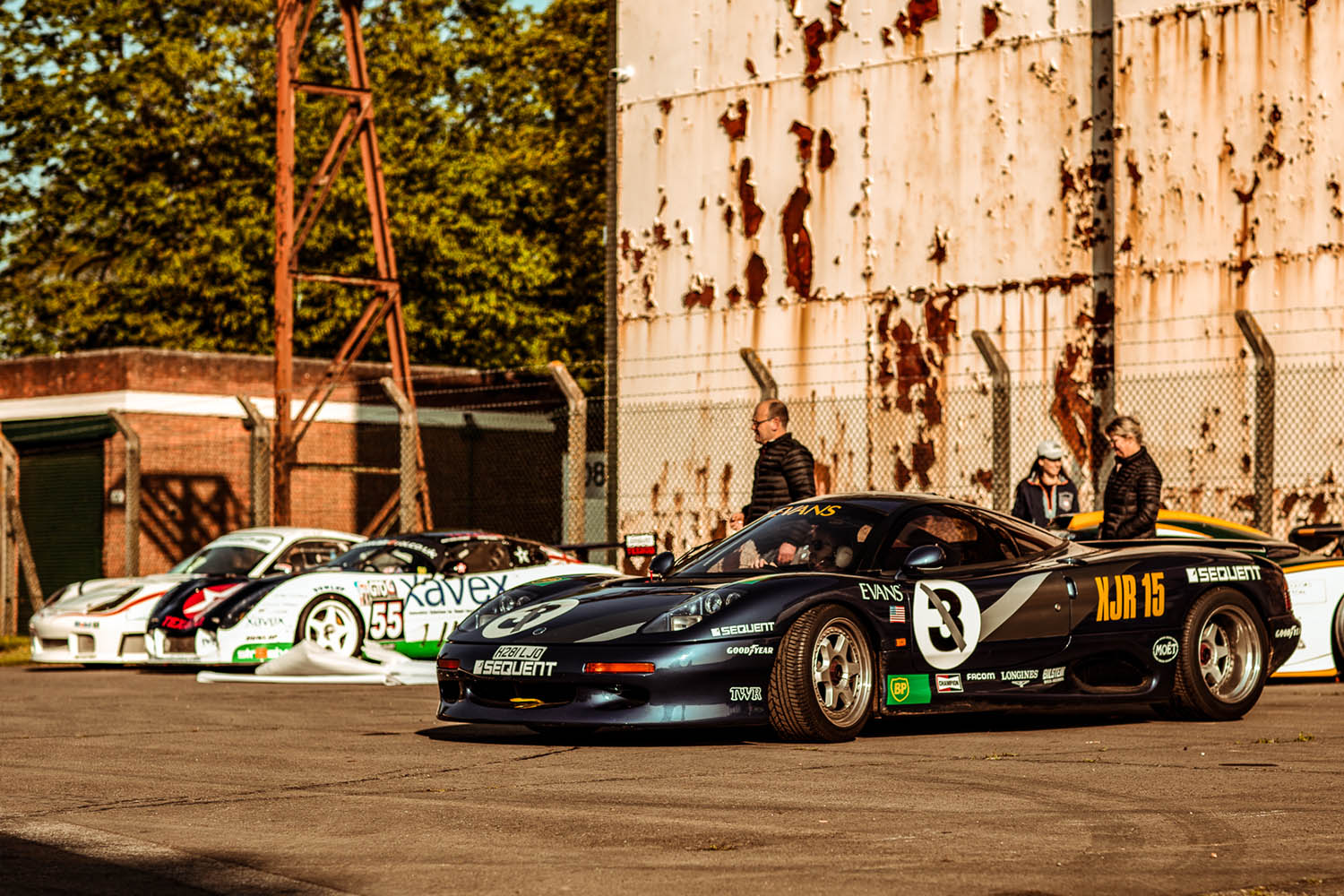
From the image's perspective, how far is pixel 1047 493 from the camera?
1338 cm

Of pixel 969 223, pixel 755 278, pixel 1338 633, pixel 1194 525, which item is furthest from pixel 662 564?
pixel 755 278

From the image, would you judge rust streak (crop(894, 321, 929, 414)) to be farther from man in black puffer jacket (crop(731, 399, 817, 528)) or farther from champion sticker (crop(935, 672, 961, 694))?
champion sticker (crop(935, 672, 961, 694))

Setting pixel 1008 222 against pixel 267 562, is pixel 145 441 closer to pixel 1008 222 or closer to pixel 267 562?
pixel 267 562

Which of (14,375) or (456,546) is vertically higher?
(14,375)

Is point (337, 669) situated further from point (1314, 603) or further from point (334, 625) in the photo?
point (1314, 603)

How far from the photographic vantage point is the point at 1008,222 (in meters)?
19.0

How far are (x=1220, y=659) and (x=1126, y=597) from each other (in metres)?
0.74

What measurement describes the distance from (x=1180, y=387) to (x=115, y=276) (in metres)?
32.8

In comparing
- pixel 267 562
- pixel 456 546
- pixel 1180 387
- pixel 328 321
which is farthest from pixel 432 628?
pixel 328 321

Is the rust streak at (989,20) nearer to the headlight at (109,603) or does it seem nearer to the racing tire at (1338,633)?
the racing tire at (1338,633)

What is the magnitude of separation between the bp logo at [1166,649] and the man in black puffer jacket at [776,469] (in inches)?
97.7

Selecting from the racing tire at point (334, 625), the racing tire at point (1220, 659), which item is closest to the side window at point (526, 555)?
the racing tire at point (334, 625)

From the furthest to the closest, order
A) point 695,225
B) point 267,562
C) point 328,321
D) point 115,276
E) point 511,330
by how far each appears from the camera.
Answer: point 115,276 → point 511,330 → point 328,321 → point 695,225 → point 267,562

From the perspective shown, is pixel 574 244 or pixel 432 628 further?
pixel 574 244
